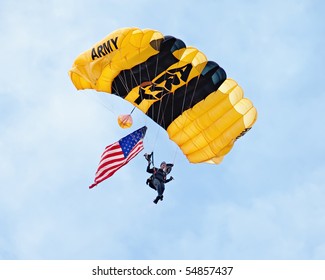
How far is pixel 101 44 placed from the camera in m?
29.0

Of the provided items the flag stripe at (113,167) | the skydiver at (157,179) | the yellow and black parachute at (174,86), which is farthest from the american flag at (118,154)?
the yellow and black parachute at (174,86)

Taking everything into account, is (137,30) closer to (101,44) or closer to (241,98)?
(101,44)

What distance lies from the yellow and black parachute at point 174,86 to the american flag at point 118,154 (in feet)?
4.38

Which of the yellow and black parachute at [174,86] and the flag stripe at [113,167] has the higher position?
the yellow and black parachute at [174,86]

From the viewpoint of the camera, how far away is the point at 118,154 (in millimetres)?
30438

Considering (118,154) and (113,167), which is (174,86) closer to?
(118,154)

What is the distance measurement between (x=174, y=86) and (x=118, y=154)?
2.82 m

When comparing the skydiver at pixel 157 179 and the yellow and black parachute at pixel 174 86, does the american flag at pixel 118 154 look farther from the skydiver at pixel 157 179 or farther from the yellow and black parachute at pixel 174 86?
the yellow and black parachute at pixel 174 86

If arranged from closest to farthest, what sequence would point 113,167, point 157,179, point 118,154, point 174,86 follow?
1. point 157,179
2. point 113,167
3. point 118,154
4. point 174,86

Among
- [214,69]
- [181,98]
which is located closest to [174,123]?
[181,98]

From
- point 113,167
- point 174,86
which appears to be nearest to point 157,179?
point 113,167

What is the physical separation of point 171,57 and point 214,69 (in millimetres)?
1370

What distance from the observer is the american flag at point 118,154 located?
30236mm

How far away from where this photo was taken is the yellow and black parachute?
28.9 meters
